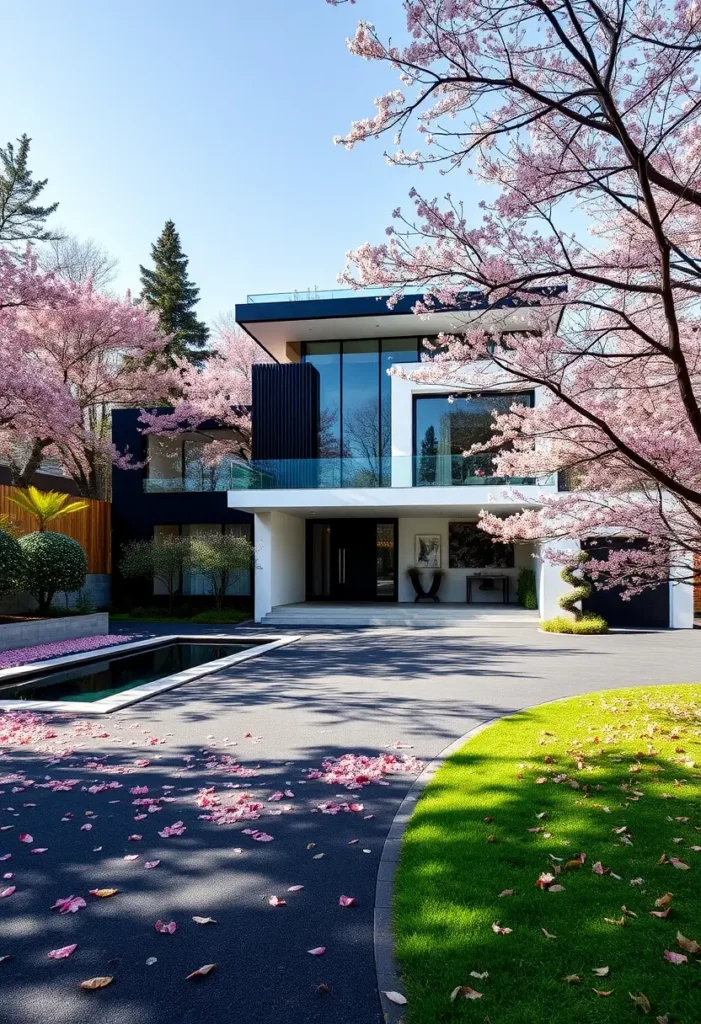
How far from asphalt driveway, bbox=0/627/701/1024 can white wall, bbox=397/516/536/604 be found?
36.4 feet

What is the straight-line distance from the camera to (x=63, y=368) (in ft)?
67.9

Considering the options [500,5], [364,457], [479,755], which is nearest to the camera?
[500,5]

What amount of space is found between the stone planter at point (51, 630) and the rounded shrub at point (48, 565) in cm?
68

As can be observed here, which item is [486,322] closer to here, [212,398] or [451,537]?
[451,537]

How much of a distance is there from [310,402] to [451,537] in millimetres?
5888

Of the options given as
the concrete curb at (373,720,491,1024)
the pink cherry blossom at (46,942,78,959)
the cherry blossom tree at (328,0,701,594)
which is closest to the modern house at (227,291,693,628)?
the cherry blossom tree at (328,0,701,594)

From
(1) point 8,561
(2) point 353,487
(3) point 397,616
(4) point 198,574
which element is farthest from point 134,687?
(4) point 198,574

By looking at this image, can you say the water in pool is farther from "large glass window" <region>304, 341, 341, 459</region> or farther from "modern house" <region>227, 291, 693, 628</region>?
"large glass window" <region>304, 341, 341, 459</region>

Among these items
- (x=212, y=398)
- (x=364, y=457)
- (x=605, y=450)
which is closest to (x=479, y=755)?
(x=605, y=450)

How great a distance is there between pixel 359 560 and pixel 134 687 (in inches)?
486

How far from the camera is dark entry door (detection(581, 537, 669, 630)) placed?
1622 cm

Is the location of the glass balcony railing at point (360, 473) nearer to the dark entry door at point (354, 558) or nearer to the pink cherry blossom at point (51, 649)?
the dark entry door at point (354, 558)

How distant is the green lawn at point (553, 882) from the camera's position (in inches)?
90.7

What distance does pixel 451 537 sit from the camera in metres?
19.9
